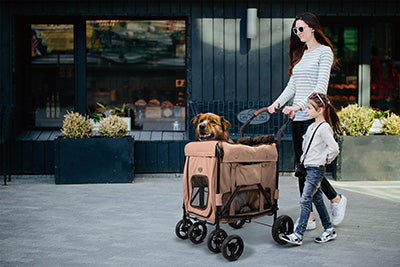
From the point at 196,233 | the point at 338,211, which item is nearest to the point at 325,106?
the point at 338,211

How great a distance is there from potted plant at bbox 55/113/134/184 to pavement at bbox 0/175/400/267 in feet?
1.42

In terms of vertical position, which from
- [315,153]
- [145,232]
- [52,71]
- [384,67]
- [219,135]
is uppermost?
[384,67]

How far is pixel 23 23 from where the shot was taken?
9.20m

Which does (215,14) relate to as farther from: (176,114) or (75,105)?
(75,105)

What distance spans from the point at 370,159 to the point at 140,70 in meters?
4.52

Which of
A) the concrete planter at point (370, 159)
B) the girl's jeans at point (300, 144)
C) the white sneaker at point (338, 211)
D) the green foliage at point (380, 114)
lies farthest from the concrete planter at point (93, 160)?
the green foliage at point (380, 114)

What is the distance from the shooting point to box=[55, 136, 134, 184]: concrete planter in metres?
7.93

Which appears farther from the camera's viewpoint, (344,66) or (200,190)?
(344,66)

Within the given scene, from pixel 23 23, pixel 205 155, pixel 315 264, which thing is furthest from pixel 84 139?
pixel 315 264

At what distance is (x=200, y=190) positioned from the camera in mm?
4441

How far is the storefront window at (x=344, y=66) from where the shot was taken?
9617mm

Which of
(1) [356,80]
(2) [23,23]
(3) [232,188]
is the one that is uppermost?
(2) [23,23]

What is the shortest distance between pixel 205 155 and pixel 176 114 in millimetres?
5342

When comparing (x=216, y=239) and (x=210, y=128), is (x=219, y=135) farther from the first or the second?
(x=216, y=239)
